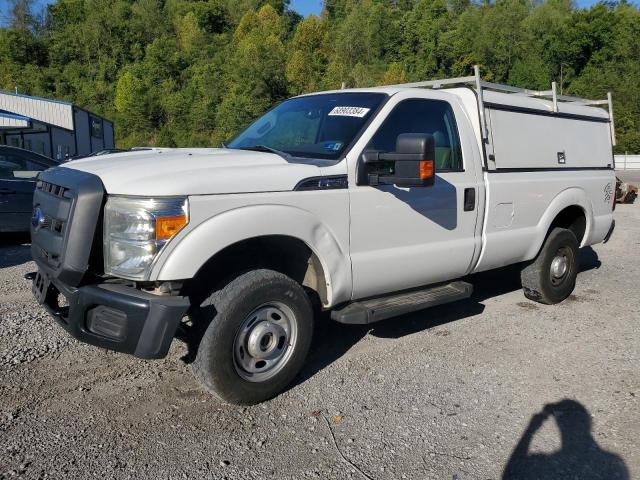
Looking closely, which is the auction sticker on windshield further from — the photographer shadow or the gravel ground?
Answer: the photographer shadow

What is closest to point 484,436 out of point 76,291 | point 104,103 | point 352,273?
point 352,273

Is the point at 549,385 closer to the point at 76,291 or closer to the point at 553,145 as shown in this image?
the point at 553,145

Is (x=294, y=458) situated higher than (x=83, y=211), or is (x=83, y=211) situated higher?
(x=83, y=211)

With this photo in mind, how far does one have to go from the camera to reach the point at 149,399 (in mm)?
3918

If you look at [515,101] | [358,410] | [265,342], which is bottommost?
[358,410]

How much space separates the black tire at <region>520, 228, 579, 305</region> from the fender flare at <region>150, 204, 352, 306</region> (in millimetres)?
2791

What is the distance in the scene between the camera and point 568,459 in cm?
334

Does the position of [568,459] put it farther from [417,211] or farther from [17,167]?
[17,167]

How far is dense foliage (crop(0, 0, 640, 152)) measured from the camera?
73.2 m

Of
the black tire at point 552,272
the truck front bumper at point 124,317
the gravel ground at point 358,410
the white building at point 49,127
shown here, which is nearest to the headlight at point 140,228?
the truck front bumper at point 124,317

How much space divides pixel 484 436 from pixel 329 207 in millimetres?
1723

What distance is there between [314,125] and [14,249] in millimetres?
6011

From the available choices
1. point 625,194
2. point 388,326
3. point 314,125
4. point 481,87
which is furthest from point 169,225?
point 625,194

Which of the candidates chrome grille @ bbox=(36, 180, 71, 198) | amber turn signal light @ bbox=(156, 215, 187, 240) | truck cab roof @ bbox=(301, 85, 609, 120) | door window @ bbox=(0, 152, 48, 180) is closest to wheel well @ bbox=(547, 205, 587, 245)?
truck cab roof @ bbox=(301, 85, 609, 120)
